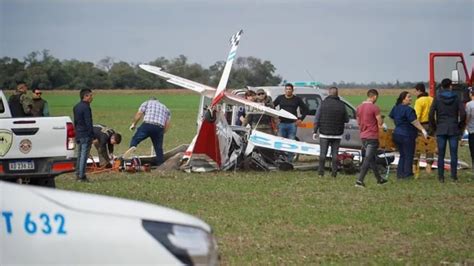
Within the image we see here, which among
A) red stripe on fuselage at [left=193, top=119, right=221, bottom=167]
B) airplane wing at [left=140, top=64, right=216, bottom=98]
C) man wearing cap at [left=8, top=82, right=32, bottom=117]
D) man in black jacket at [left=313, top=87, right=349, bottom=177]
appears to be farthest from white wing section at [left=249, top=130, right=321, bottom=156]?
man wearing cap at [left=8, top=82, right=32, bottom=117]

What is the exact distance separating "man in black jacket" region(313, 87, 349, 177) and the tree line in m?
10.8

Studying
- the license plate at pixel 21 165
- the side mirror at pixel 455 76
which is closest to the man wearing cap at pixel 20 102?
the license plate at pixel 21 165

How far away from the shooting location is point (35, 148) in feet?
45.3

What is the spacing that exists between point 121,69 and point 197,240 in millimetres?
70259

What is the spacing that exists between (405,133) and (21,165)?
22.6 ft

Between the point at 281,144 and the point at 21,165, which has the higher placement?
the point at 21,165

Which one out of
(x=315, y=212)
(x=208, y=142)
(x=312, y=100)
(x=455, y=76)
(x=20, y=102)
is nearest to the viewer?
(x=315, y=212)

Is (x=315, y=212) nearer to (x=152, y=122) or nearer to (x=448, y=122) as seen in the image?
(x=448, y=122)

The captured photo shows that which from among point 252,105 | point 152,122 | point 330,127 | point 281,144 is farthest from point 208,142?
point 330,127

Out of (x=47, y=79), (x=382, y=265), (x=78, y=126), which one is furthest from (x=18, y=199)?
(x=47, y=79)

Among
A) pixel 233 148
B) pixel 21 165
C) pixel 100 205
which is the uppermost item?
pixel 100 205

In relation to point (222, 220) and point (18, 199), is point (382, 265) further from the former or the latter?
point (18, 199)

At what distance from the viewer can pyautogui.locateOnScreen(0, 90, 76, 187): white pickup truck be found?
1355cm

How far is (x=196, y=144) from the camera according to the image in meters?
18.4
